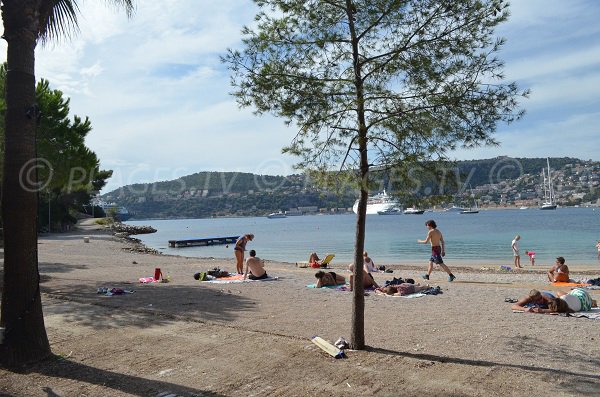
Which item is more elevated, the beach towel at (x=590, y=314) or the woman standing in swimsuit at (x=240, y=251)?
the woman standing in swimsuit at (x=240, y=251)

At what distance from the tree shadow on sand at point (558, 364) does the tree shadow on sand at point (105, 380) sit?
2.59 meters

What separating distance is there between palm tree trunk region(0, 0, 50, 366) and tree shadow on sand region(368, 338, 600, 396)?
4175mm

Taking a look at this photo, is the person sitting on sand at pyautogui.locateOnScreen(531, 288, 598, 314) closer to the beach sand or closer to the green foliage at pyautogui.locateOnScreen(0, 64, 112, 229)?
the beach sand

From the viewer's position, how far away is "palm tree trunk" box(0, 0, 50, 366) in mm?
6184

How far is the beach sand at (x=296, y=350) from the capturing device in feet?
17.4

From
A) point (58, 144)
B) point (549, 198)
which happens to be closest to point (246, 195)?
point (549, 198)

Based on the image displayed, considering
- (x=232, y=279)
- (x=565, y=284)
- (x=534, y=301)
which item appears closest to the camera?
(x=534, y=301)

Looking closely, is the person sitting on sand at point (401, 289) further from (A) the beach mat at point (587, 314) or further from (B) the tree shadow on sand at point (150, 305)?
(B) the tree shadow on sand at point (150, 305)

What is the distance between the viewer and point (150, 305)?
997 cm

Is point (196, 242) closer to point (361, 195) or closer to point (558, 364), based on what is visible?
point (361, 195)

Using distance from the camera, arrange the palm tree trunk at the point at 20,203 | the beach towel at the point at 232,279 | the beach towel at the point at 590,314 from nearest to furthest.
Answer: the palm tree trunk at the point at 20,203, the beach towel at the point at 590,314, the beach towel at the point at 232,279

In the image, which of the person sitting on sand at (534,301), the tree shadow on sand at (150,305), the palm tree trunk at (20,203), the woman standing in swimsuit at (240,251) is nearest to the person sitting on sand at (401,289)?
the person sitting on sand at (534,301)

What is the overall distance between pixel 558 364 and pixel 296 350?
120 inches

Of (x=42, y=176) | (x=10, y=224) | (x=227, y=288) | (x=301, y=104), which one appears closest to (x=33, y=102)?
(x=10, y=224)
